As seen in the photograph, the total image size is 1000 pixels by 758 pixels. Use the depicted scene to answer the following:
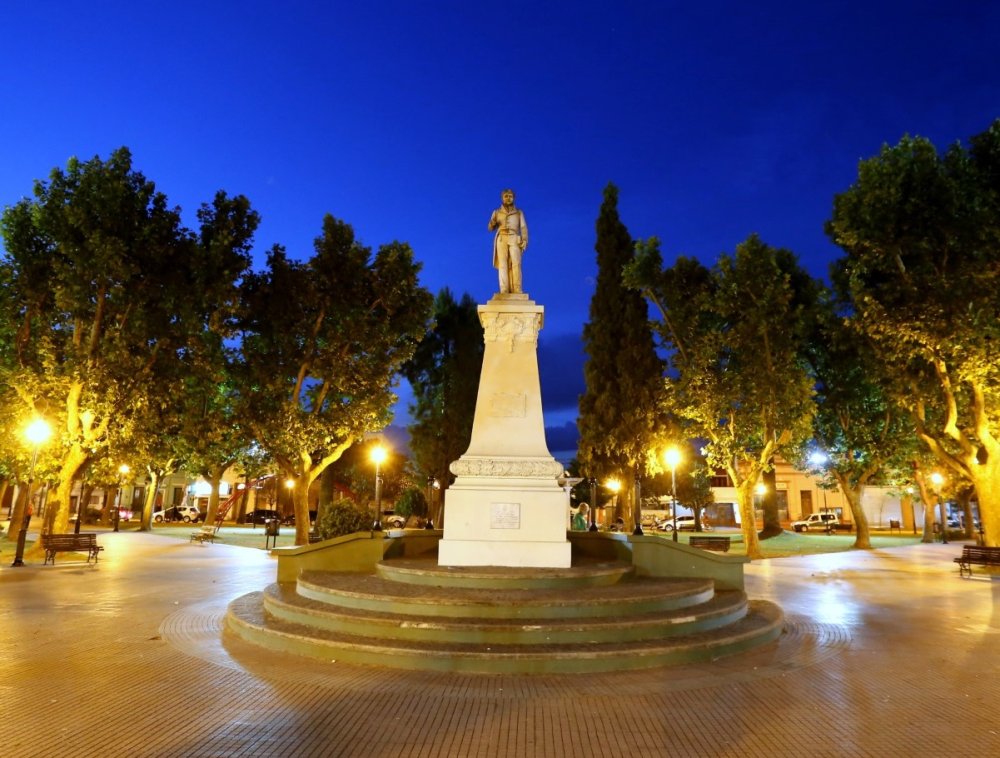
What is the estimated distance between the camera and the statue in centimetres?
1188

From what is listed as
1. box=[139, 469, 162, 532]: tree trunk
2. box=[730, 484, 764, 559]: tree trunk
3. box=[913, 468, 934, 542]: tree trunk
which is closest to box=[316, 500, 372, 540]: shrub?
box=[730, 484, 764, 559]: tree trunk

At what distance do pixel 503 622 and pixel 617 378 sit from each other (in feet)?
84.7

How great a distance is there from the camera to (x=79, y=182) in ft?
64.8

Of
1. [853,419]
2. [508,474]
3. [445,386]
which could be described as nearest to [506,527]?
[508,474]

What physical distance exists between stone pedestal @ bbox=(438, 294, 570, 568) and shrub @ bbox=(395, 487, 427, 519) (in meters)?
26.8

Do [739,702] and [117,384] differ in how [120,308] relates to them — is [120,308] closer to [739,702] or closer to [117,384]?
[117,384]

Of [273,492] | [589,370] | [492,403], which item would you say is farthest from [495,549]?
[273,492]

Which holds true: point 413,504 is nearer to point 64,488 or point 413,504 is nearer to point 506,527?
point 64,488

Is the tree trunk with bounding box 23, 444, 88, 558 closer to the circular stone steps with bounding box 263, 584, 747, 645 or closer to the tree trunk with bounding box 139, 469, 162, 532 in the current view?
the circular stone steps with bounding box 263, 584, 747, 645

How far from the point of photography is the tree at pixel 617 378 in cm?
3139

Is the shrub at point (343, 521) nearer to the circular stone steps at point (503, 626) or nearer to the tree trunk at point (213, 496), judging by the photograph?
the circular stone steps at point (503, 626)

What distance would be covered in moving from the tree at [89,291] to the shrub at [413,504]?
1883 centimetres

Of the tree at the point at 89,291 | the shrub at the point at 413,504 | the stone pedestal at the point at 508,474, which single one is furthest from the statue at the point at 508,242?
the shrub at the point at 413,504

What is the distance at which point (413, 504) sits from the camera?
37.3 metres
